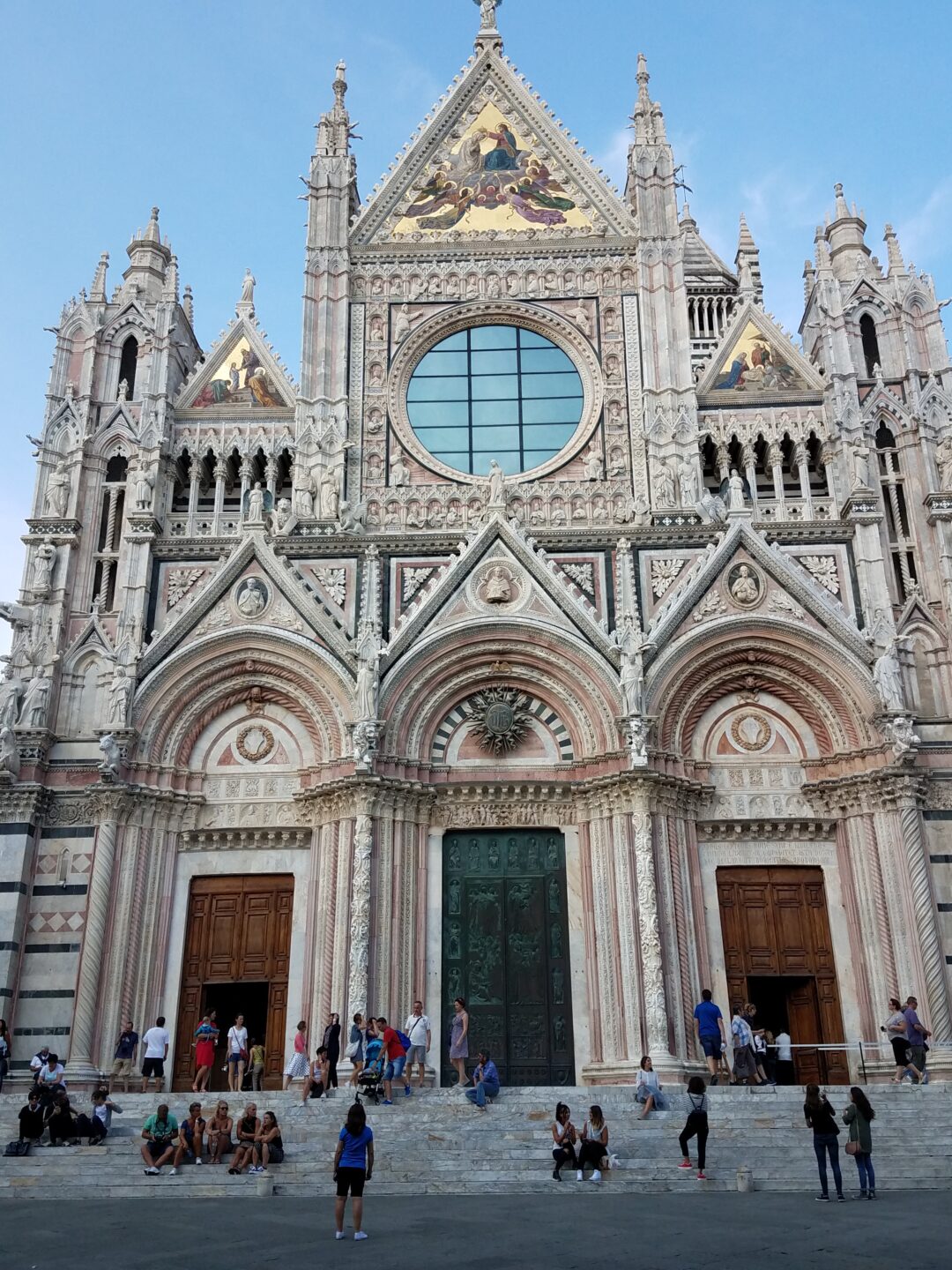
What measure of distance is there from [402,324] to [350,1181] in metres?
18.3

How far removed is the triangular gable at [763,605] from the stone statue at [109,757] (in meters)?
8.78

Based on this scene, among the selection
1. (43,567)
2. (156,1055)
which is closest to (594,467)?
(43,567)

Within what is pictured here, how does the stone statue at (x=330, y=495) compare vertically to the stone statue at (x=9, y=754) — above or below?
above

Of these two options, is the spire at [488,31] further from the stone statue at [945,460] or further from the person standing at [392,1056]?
the person standing at [392,1056]

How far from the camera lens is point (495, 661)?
20.2 meters

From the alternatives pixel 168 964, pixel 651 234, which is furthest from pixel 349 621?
pixel 651 234

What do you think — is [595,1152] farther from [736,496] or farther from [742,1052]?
[736,496]

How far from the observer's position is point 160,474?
22.2 metres

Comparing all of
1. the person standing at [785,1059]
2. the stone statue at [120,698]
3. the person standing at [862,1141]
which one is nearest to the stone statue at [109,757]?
the stone statue at [120,698]

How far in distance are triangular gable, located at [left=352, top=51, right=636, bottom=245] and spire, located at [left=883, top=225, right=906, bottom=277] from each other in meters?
5.22

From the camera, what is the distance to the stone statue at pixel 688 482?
21.5 m

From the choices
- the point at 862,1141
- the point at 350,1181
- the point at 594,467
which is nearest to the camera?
the point at 350,1181

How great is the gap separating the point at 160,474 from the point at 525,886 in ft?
33.3

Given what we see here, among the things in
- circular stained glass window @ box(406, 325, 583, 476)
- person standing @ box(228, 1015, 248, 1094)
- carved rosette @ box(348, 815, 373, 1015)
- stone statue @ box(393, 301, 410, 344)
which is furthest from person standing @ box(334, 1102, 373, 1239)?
stone statue @ box(393, 301, 410, 344)
